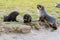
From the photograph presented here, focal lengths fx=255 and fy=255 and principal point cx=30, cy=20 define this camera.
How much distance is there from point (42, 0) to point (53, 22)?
482cm

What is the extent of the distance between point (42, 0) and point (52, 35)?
5390 millimetres

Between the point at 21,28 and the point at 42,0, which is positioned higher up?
the point at 42,0

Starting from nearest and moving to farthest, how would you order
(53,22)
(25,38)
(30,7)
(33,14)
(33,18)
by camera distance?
(25,38), (53,22), (33,18), (33,14), (30,7)

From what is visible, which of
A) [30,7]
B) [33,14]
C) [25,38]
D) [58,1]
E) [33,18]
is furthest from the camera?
[58,1]

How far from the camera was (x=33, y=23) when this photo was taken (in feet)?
28.2

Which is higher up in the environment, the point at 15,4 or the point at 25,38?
the point at 15,4

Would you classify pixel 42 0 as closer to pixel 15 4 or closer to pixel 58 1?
pixel 58 1

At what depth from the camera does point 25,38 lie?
291 inches

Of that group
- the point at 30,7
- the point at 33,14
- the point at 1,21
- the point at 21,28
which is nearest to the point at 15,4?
the point at 30,7

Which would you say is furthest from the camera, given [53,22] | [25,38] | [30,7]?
[30,7]

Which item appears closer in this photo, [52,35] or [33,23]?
[52,35]

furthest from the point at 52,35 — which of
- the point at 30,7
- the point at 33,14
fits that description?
the point at 30,7

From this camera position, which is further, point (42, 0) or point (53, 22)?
point (42, 0)

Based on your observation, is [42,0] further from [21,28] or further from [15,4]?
[21,28]
